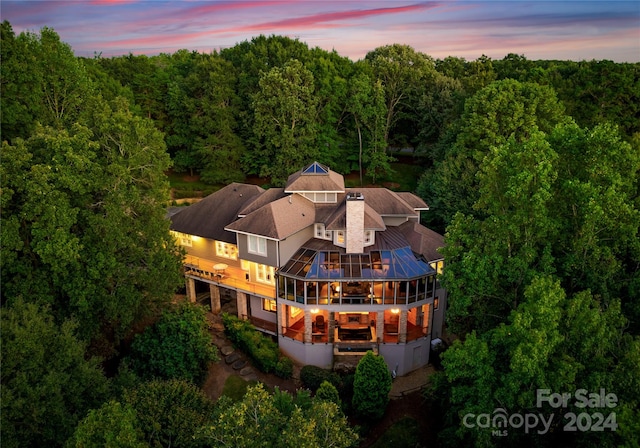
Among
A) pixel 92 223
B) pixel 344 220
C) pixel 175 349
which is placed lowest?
pixel 175 349

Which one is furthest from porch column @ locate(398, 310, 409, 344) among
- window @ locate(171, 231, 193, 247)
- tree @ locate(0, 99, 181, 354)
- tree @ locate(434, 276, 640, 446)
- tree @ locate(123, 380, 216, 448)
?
window @ locate(171, 231, 193, 247)

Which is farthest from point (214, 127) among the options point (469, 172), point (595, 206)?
point (595, 206)

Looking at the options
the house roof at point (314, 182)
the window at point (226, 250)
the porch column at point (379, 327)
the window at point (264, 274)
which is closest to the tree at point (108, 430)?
the window at point (264, 274)

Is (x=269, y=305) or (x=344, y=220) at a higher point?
(x=344, y=220)

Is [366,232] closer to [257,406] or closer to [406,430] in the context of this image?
[406,430]

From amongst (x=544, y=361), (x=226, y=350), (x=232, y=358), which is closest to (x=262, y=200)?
(x=226, y=350)

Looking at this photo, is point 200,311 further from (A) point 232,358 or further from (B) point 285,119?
(B) point 285,119
